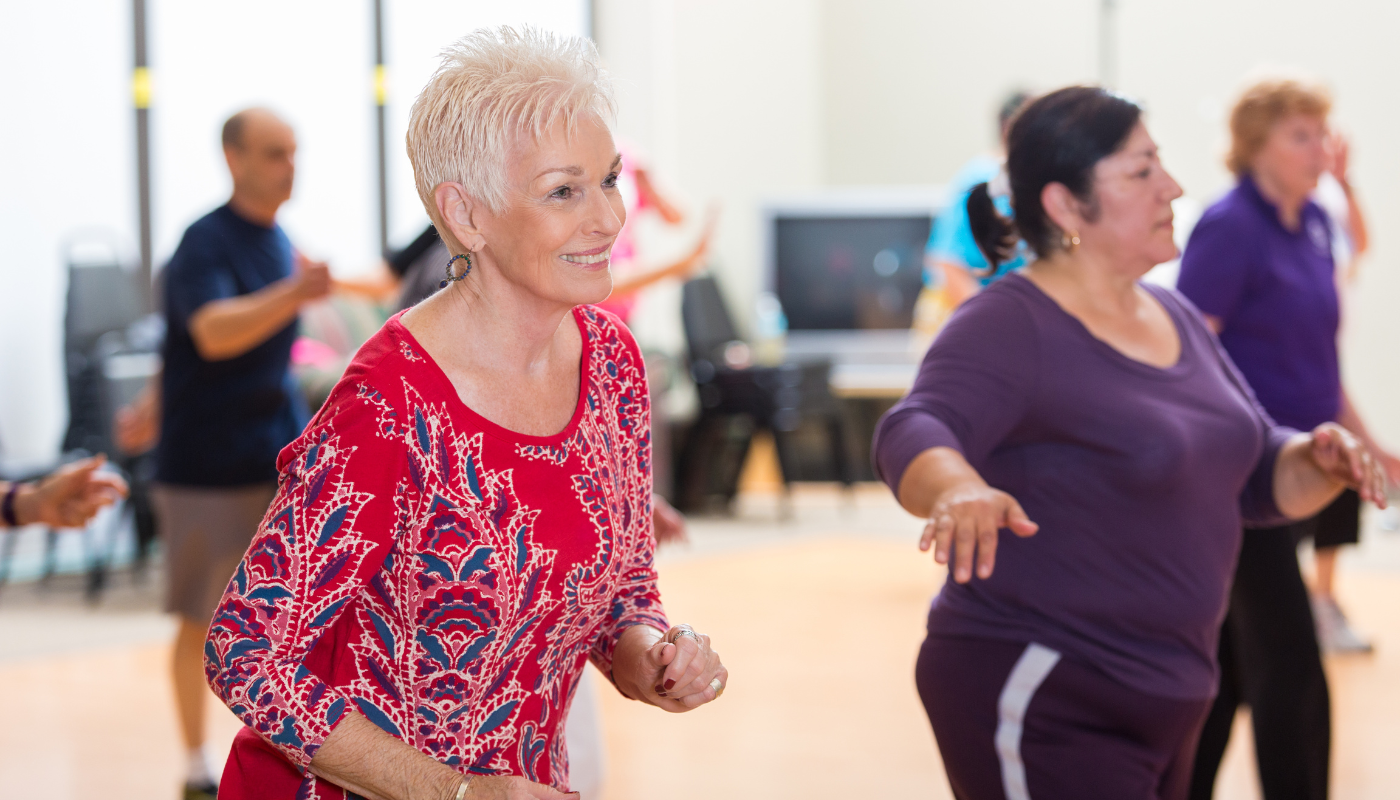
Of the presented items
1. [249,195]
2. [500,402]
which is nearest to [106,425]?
[249,195]

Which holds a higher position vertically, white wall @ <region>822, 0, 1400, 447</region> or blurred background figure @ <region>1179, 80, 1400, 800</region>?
white wall @ <region>822, 0, 1400, 447</region>

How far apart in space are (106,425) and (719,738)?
129 inches

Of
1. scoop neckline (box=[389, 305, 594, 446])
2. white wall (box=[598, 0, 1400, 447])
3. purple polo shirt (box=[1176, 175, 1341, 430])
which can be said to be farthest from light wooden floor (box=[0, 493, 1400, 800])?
white wall (box=[598, 0, 1400, 447])

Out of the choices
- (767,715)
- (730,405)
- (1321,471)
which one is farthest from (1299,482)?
(730,405)

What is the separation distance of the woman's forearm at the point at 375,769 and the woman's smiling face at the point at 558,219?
0.42m

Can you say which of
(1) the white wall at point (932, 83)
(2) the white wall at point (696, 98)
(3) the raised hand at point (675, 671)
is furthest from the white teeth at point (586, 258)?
(1) the white wall at point (932, 83)

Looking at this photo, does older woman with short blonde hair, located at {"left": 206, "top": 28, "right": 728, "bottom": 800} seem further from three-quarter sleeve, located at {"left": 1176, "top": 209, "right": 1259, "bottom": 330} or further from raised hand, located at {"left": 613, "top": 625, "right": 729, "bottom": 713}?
three-quarter sleeve, located at {"left": 1176, "top": 209, "right": 1259, "bottom": 330}

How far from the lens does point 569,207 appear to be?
4.37ft

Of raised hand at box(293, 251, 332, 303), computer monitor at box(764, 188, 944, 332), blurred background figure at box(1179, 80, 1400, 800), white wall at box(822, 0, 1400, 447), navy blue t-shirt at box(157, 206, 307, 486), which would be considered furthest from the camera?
computer monitor at box(764, 188, 944, 332)

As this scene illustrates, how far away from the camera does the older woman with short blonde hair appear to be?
3.98 ft

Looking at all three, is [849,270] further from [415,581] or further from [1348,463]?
[415,581]

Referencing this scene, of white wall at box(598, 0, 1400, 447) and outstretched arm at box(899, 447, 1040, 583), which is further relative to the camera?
white wall at box(598, 0, 1400, 447)

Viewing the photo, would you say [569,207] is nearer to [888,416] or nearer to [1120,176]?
[888,416]

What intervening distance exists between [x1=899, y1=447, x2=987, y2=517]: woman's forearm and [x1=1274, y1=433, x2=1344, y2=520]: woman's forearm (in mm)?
623
